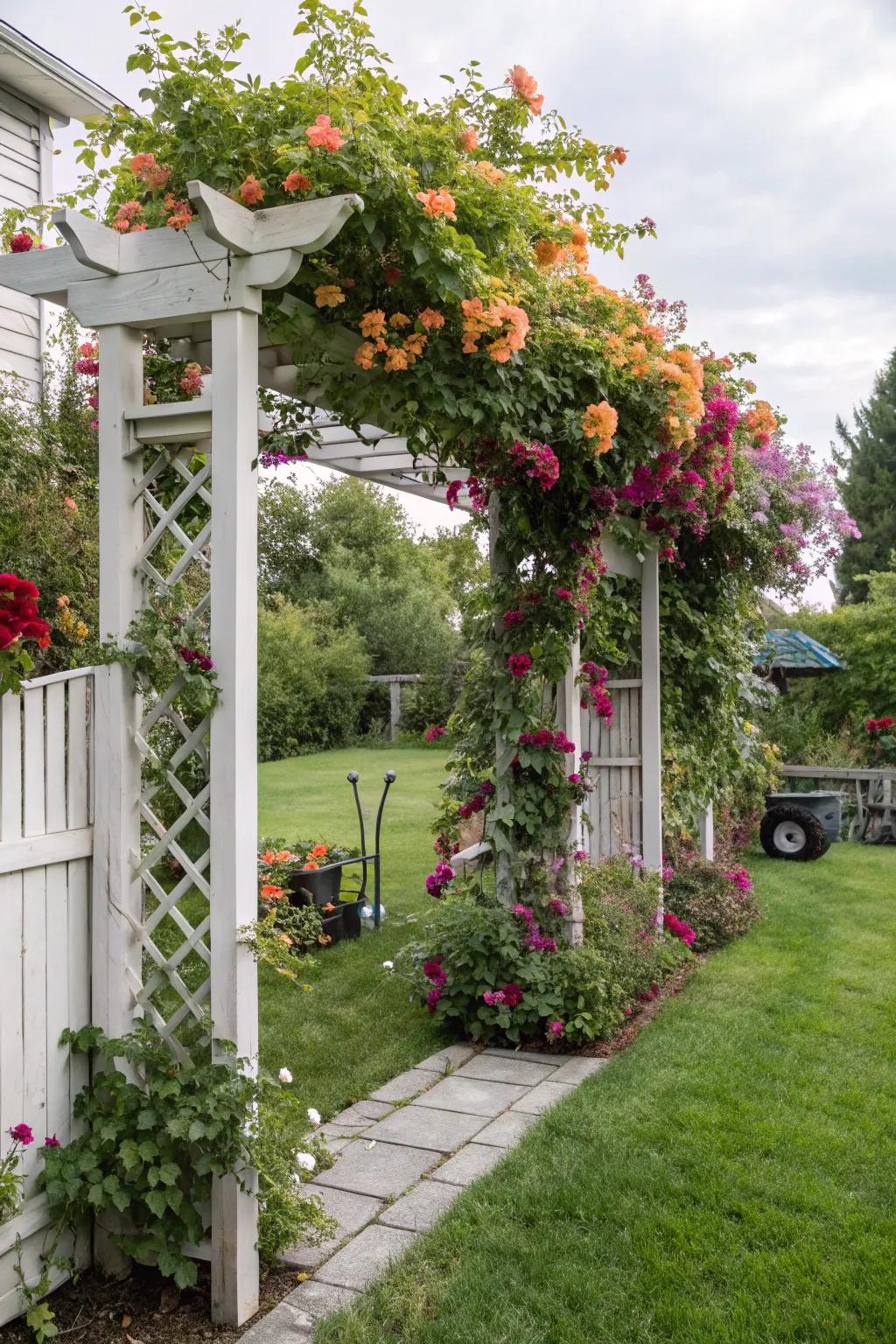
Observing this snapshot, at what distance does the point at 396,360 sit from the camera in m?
2.79

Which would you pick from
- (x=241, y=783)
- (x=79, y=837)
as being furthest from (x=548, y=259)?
(x=79, y=837)

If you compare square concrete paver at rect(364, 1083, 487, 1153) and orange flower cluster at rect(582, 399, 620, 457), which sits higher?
orange flower cluster at rect(582, 399, 620, 457)

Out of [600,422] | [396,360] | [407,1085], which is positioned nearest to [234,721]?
[396,360]

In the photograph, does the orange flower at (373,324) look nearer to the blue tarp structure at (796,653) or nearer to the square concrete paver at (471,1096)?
the square concrete paver at (471,1096)

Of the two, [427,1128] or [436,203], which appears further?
[427,1128]

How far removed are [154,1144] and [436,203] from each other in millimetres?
2309

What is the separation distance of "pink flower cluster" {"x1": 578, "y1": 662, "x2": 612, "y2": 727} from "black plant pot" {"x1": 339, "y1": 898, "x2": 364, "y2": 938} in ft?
6.05

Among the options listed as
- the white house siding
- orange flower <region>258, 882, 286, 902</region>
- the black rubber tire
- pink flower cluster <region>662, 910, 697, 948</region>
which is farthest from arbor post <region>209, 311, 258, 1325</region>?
the black rubber tire

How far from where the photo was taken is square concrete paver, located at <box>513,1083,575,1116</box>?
3406 millimetres

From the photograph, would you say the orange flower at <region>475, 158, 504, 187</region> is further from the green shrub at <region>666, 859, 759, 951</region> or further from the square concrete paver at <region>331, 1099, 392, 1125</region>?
the green shrub at <region>666, 859, 759, 951</region>

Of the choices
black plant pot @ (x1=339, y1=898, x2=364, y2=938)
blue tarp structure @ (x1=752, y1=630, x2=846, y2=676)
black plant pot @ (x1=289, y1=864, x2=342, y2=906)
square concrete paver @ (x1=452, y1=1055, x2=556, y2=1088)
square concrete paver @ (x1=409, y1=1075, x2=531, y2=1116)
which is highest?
blue tarp structure @ (x1=752, y1=630, x2=846, y2=676)

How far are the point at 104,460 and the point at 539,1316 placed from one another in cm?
221

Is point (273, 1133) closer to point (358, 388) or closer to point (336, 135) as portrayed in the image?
Answer: point (358, 388)

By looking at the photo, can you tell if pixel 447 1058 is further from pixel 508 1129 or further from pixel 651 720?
pixel 651 720
